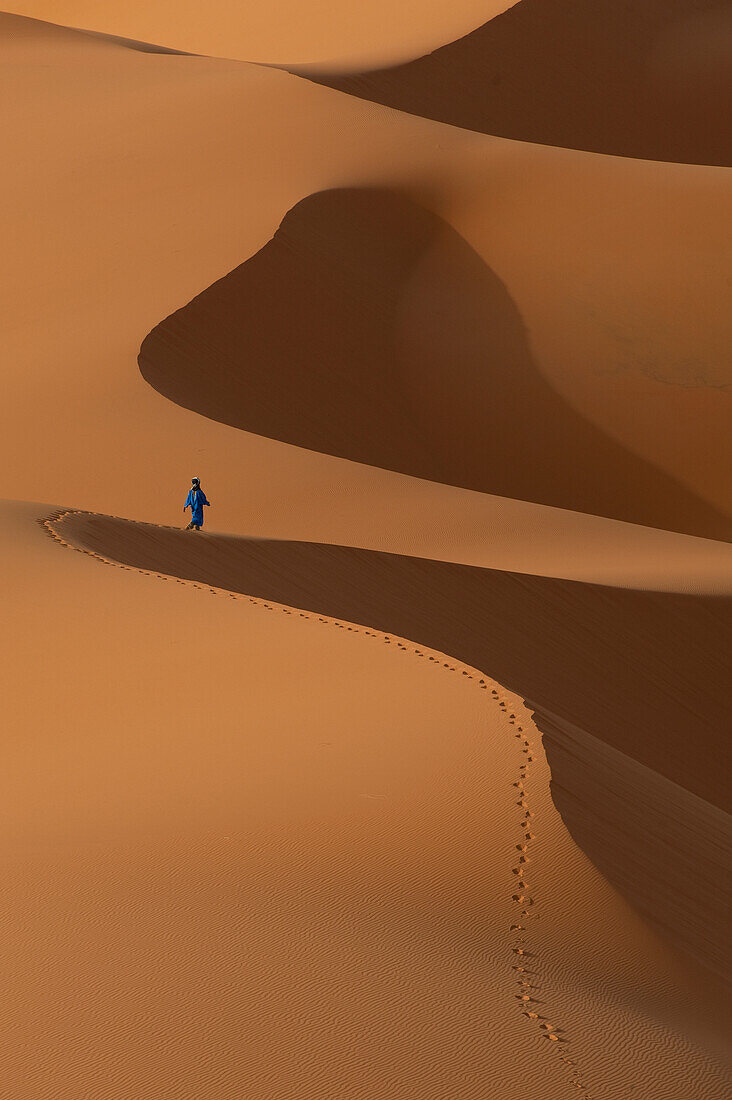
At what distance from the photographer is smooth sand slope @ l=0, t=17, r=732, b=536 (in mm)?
15227

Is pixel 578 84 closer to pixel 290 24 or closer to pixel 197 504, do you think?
pixel 290 24

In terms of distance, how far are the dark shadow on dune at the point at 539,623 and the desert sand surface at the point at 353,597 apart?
0.04 m

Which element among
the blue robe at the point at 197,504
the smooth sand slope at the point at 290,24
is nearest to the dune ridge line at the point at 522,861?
the blue robe at the point at 197,504

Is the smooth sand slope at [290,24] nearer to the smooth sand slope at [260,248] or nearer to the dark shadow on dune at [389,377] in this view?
the smooth sand slope at [260,248]

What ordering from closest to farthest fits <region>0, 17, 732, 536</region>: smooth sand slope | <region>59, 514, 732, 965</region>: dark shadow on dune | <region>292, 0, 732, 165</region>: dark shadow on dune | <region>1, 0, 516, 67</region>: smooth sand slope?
<region>59, 514, 732, 965</region>: dark shadow on dune → <region>0, 17, 732, 536</region>: smooth sand slope → <region>292, 0, 732, 165</region>: dark shadow on dune → <region>1, 0, 516, 67</region>: smooth sand slope

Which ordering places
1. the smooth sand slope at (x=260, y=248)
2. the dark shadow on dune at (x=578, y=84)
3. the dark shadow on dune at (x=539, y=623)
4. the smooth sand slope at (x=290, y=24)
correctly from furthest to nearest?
the smooth sand slope at (x=290, y=24), the dark shadow on dune at (x=578, y=84), the smooth sand slope at (x=260, y=248), the dark shadow on dune at (x=539, y=623)

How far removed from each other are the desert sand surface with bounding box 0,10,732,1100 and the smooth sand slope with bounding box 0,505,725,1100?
2 centimetres

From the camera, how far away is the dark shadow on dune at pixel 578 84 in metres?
31.8

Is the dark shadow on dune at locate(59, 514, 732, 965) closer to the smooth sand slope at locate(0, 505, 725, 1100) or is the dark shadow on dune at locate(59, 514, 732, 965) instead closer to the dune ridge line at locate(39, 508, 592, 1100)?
the dune ridge line at locate(39, 508, 592, 1100)

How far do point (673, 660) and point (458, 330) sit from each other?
984cm

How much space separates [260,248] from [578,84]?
15.7m

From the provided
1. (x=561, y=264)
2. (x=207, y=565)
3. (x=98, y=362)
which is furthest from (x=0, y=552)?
(x=561, y=264)

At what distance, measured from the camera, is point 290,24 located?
4272cm

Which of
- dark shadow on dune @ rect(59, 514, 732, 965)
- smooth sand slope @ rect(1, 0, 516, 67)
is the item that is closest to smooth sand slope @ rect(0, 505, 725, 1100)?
dark shadow on dune @ rect(59, 514, 732, 965)
